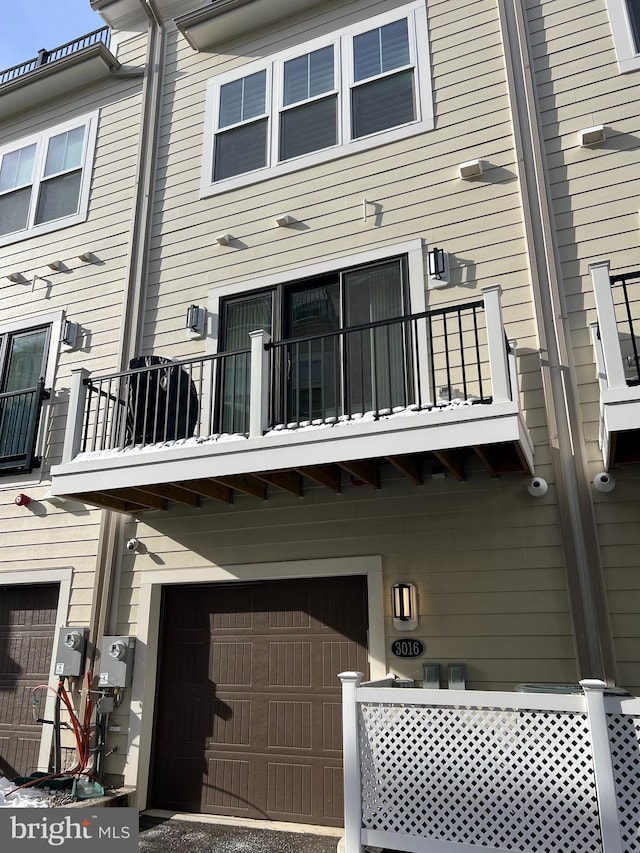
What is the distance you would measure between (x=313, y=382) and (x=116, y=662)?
124 inches

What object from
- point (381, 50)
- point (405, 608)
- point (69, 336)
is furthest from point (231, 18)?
point (405, 608)

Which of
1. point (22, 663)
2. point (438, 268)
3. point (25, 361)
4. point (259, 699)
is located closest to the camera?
point (259, 699)

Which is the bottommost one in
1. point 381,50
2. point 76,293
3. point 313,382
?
point 313,382

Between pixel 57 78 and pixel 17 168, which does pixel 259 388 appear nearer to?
pixel 17 168

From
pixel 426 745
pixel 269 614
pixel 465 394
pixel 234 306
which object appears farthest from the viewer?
pixel 234 306

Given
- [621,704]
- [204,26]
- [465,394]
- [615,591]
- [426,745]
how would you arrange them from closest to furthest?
[621,704] < [426,745] < [615,591] < [465,394] < [204,26]

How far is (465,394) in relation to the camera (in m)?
4.79

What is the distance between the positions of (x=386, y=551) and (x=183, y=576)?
2012mm

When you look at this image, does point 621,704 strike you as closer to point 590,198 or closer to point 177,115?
point 590,198

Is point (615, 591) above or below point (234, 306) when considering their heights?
below

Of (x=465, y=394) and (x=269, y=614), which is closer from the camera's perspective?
(x=465, y=394)

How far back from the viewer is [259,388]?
4.86 m

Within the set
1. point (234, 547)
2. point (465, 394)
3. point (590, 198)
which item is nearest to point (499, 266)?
point (590, 198)

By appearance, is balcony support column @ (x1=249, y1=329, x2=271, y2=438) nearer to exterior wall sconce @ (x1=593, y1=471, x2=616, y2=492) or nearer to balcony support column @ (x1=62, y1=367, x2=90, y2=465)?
balcony support column @ (x1=62, y1=367, x2=90, y2=465)
